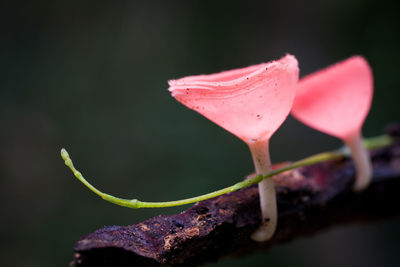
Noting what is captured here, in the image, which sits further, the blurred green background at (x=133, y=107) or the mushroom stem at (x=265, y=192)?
the blurred green background at (x=133, y=107)

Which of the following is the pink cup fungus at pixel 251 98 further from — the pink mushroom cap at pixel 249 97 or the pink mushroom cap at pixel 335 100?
the pink mushroom cap at pixel 335 100

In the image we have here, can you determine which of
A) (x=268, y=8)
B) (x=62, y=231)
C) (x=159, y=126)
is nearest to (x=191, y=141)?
(x=159, y=126)

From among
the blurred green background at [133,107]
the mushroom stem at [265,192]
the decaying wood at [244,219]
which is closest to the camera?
the decaying wood at [244,219]

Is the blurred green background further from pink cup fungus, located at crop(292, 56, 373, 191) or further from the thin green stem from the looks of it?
pink cup fungus, located at crop(292, 56, 373, 191)

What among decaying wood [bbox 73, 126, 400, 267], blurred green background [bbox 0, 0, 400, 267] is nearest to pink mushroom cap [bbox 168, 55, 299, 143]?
decaying wood [bbox 73, 126, 400, 267]

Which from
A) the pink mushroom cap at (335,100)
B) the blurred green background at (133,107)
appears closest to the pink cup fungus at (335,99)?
the pink mushroom cap at (335,100)

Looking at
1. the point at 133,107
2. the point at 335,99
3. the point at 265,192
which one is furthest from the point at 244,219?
the point at 133,107

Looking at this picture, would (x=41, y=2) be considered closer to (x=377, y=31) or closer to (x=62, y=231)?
(x=62, y=231)
